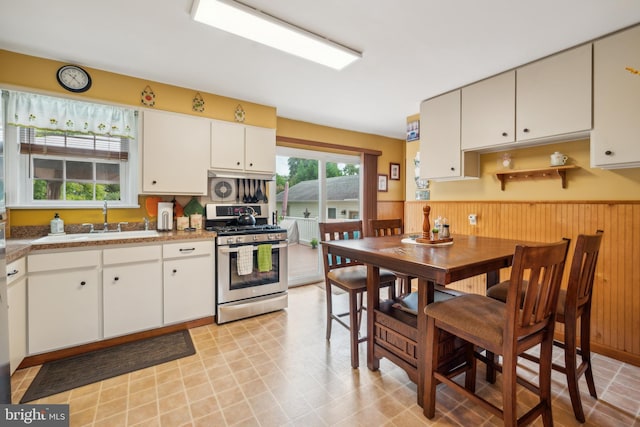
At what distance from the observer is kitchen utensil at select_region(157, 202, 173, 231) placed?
2.86 m

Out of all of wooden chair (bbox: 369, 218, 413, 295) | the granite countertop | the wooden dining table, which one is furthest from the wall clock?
wooden chair (bbox: 369, 218, 413, 295)

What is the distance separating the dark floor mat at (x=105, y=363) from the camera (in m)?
1.88

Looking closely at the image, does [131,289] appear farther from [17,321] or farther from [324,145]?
[324,145]

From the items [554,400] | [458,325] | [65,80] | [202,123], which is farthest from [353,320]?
Answer: [65,80]

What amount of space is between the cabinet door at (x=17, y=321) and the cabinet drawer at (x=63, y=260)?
11cm

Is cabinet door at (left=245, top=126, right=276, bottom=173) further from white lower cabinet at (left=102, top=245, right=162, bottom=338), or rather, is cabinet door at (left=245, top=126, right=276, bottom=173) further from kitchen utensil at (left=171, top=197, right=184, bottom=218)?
white lower cabinet at (left=102, top=245, right=162, bottom=338)

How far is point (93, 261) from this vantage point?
88.6 inches

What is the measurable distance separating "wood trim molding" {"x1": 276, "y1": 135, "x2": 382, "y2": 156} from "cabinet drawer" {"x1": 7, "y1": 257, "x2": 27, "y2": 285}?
2.74 meters

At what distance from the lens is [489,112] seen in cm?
276

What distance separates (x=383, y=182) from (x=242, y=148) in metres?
2.51

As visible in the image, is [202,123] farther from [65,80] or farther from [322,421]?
[322,421]

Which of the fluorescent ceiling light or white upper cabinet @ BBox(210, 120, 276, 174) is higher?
the fluorescent ceiling light

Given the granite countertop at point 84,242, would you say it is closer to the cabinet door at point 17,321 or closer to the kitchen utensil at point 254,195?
the cabinet door at point 17,321

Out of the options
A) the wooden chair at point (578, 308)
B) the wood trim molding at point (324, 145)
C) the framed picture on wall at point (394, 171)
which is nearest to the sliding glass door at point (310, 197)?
the wood trim molding at point (324, 145)
